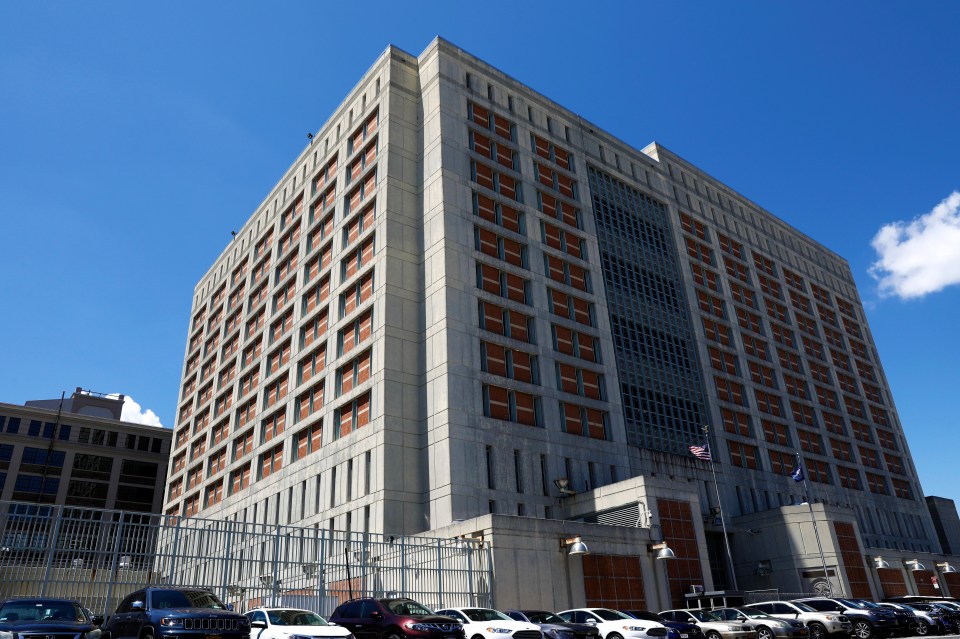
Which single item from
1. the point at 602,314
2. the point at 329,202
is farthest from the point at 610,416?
the point at 329,202

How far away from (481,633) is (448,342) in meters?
25.6

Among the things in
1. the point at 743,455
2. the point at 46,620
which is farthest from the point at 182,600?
the point at 743,455

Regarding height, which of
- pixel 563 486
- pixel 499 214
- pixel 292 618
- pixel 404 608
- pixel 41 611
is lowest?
pixel 292 618

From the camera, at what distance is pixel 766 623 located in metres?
26.6

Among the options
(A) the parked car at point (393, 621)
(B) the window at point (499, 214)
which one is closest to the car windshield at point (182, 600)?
(A) the parked car at point (393, 621)

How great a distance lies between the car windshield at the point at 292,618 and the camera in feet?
60.6

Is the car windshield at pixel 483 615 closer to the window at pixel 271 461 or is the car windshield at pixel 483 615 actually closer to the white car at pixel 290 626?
the white car at pixel 290 626

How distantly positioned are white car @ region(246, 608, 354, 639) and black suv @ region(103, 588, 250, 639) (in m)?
1.56

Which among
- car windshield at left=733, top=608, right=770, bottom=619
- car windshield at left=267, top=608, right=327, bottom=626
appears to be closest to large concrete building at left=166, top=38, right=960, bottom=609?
car windshield at left=733, top=608, right=770, bottom=619

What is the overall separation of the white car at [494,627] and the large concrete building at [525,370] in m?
10.2

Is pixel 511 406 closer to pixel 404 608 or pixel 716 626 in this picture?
pixel 716 626

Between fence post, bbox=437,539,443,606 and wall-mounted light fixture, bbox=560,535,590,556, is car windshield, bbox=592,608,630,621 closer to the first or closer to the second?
fence post, bbox=437,539,443,606

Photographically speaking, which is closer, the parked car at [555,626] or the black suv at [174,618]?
the black suv at [174,618]

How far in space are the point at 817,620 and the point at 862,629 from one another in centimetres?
196
